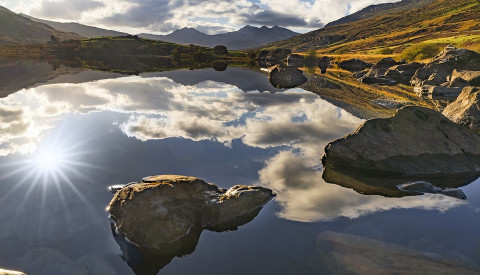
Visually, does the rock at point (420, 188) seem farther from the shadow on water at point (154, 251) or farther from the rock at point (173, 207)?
the shadow on water at point (154, 251)

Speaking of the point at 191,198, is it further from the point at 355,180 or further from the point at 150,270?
the point at 355,180

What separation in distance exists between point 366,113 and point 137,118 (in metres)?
25.2

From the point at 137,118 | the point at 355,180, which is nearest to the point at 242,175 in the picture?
the point at 355,180

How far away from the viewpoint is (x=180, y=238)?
1234cm

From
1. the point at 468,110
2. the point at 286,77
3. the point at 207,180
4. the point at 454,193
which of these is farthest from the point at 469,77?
the point at 207,180

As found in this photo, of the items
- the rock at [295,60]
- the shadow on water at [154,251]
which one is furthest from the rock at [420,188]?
the rock at [295,60]

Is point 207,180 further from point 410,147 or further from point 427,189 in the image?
point 410,147

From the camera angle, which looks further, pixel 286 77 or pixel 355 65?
pixel 355 65

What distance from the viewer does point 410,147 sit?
19.8m

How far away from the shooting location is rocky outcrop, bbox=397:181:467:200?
53.4 feet

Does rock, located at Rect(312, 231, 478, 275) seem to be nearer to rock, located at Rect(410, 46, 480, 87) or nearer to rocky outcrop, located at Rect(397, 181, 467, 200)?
rocky outcrop, located at Rect(397, 181, 467, 200)

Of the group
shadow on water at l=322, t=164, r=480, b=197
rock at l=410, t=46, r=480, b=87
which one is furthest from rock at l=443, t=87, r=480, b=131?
rock at l=410, t=46, r=480, b=87

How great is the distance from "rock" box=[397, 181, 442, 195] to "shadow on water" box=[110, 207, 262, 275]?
1026cm

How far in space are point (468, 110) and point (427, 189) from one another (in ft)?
57.7
